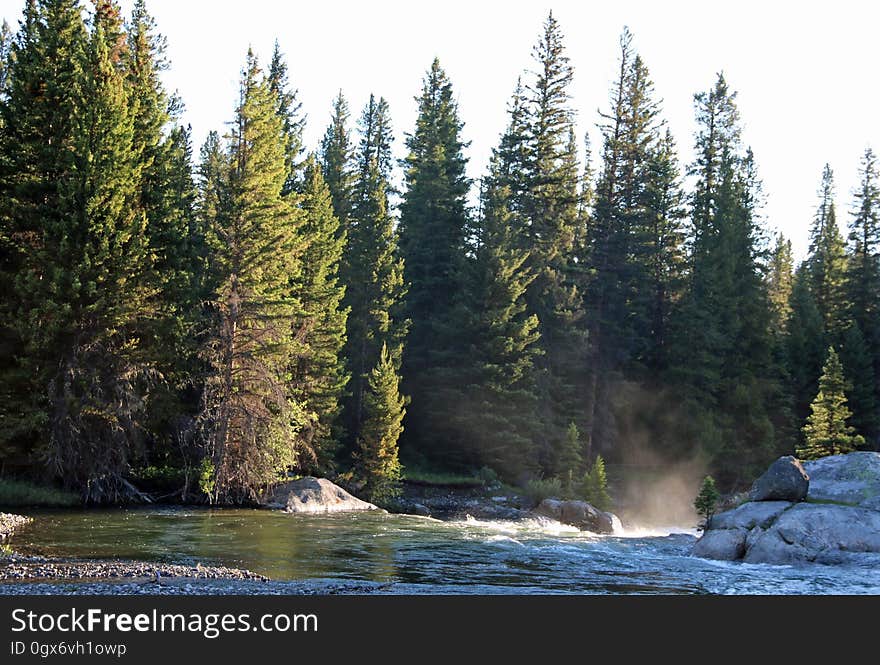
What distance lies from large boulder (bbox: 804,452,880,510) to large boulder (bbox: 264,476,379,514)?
16699mm

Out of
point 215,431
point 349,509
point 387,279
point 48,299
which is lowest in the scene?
point 349,509

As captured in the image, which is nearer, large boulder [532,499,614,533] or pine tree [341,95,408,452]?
large boulder [532,499,614,533]

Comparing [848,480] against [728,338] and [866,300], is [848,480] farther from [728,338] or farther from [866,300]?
[866,300]

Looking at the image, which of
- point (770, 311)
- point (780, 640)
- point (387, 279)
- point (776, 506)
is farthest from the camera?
point (770, 311)

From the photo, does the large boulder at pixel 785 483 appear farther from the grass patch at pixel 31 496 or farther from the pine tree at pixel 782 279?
the pine tree at pixel 782 279

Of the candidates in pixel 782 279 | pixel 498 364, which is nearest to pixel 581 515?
pixel 498 364

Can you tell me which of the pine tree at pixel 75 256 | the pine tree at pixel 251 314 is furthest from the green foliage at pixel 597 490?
the pine tree at pixel 75 256

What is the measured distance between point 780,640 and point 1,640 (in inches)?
383

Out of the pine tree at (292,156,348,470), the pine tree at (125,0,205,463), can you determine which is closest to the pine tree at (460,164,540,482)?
the pine tree at (292,156,348,470)

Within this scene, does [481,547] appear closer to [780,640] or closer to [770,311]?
[780,640]

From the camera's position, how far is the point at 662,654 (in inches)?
392

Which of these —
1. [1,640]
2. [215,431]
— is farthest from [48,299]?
[1,640]

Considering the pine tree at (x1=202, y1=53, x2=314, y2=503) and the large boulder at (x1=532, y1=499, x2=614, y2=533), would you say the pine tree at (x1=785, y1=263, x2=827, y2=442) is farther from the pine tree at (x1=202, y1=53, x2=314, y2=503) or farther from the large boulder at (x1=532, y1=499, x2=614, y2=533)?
the pine tree at (x1=202, y1=53, x2=314, y2=503)

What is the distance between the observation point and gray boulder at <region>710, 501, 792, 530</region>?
21.4m
